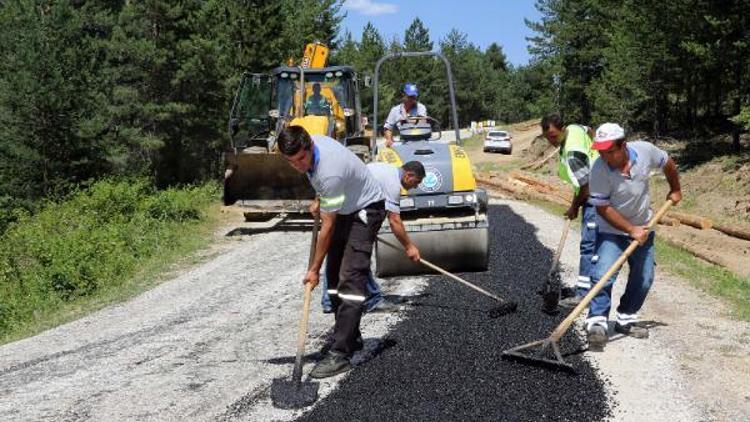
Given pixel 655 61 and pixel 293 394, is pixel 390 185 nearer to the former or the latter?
pixel 293 394

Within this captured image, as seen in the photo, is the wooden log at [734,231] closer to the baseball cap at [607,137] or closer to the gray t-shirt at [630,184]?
the gray t-shirt at [630,184]

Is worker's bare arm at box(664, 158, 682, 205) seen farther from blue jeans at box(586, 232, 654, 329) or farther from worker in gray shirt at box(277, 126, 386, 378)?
worker in gray shirt at box(277, 126, 386, 378)

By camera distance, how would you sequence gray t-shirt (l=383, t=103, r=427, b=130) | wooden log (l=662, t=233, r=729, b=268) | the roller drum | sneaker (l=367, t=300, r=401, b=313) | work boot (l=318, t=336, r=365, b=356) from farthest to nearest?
wooden log (l=662, t=233, r=729, b=268), gray t-shirt (l=383, t=103, r=427, b=130), the roller drum, sneaker (l=367, t=300, r=401, b=313), work boot (l=318, t=336, r=365, b=356)

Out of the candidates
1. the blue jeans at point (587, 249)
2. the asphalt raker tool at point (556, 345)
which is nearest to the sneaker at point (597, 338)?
the asphalt raker tool at point (556, 345)

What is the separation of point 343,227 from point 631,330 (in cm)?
254

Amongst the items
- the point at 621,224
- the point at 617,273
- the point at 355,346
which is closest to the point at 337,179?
the point at 355,346

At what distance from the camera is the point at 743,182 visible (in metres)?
17.5

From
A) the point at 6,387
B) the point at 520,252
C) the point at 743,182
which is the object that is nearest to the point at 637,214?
the point at 520,252

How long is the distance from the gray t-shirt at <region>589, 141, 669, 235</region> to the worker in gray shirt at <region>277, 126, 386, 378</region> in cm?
161

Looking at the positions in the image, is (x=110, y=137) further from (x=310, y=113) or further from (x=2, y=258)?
(x=310, y=113)

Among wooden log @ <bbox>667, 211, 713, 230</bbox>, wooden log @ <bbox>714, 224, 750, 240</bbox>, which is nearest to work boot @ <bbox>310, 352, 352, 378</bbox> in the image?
wooden log @ <bbox>667, 211, 713, 230</bbox>

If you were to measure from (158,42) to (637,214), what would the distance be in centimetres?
2282

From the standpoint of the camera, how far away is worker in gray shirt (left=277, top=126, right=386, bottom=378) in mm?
4707

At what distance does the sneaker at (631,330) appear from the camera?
18.6 feet
